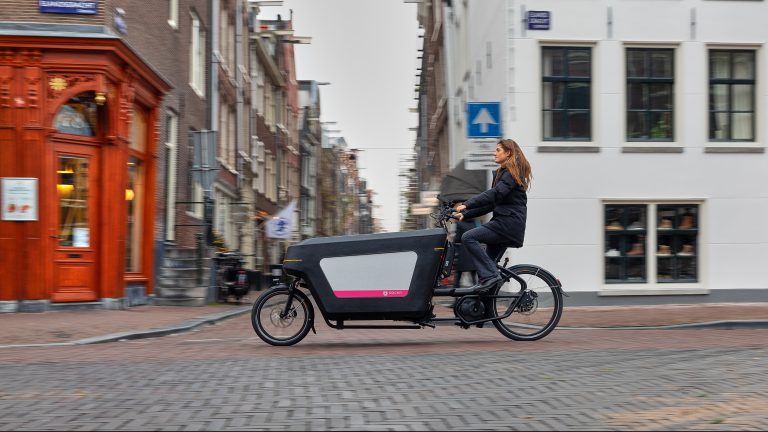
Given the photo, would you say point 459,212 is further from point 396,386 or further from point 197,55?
point 197,55

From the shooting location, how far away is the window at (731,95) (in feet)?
58.5

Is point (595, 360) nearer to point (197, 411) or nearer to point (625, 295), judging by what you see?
point (197, 411)

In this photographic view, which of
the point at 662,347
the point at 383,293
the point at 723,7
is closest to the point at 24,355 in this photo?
the point at 383,293

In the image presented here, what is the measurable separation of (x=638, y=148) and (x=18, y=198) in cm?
1071

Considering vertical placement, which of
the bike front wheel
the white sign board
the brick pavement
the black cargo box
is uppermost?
the white sign board

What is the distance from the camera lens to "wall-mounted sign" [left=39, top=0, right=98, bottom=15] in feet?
48.6

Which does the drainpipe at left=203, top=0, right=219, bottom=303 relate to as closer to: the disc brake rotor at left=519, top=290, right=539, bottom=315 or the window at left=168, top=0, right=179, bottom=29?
the window at left=168, top=0, right=179, bottom=29

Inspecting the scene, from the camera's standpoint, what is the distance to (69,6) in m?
14.9

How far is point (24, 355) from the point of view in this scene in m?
8.73

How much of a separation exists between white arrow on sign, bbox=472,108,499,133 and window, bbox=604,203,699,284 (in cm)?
486

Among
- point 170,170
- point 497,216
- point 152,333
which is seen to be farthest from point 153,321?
point 170,170

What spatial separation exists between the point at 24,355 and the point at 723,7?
46.2 ft

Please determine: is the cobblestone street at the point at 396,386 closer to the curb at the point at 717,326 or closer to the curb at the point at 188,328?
the curb at the point at 188,328

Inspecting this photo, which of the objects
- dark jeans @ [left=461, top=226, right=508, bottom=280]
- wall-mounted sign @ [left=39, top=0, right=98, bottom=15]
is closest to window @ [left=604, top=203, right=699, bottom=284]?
dark jeans @ [left=461, top=226, right=508, bottom=280]
